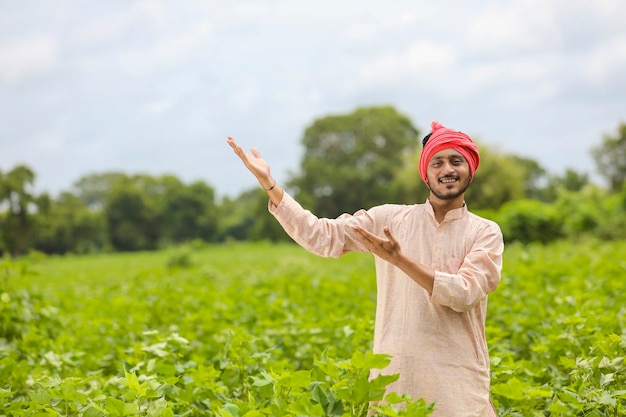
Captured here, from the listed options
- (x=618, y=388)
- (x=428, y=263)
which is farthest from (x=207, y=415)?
(x=618, y=388)

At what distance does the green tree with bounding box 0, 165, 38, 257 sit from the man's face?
24729 mm

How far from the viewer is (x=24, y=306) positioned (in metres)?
5.07

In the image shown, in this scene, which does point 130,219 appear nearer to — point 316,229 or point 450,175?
point 316,229

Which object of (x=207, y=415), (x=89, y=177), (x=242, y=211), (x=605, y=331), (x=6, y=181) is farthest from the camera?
(x=89, y=177)

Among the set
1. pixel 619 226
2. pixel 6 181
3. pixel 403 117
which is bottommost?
pixel 619 226

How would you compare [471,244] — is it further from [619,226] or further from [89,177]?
[89,177]

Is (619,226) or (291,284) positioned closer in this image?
(291,284)

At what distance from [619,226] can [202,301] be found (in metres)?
16.1

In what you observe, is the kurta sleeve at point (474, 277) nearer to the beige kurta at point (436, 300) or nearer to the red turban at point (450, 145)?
the beige kurta at point (436, 300)

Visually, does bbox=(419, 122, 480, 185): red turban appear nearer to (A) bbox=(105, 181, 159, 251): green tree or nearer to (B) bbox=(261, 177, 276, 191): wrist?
(B) bbox=(261, 177, 276, 191): wrist

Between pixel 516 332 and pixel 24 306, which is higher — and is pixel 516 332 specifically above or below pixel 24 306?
below

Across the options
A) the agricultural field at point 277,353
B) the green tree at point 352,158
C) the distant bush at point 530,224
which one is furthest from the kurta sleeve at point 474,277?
the green tree at point 352,158

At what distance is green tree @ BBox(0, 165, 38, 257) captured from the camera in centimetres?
2475

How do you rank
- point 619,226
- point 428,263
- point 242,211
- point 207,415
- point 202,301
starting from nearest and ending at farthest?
1. point 428,263
2. point 207,415
3. point 202,301
4. point 619,226
5. point 242,211
